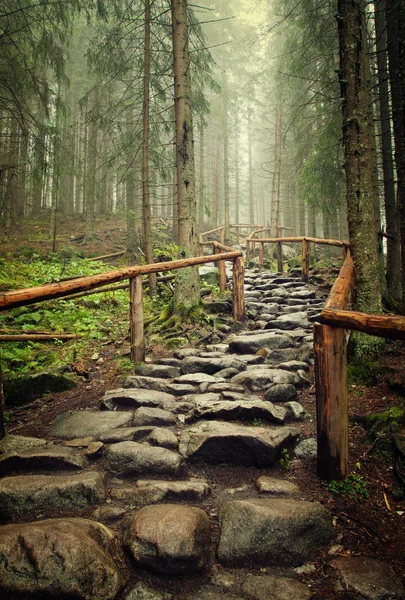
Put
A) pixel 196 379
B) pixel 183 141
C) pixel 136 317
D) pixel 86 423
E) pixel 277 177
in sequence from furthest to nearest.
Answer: pixel 277 177
pixel 183 141
pixel 136 317
pixel 196 379
pixel 86 423

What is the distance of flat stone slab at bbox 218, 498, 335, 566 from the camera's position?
79.1 inches

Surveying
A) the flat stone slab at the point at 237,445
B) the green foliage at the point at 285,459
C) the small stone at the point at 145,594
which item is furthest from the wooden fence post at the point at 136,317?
the small stone at the point at 145,594

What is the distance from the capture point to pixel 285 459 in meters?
2.89

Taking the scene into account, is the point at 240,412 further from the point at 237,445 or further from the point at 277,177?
the point at 277,177

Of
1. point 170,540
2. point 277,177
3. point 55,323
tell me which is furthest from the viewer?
point 277,177

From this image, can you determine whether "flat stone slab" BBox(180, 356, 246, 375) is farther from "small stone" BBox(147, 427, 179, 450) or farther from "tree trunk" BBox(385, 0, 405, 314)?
"tree trunk" BBox(385, 0, 405, 314)

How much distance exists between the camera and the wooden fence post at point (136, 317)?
4.63 meters

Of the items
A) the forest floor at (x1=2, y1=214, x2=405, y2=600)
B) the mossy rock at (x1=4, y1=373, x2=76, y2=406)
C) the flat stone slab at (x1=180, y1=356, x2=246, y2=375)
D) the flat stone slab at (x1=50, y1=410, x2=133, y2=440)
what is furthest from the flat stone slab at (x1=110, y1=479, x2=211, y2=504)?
the mossy rock at (x1=4, y1=373, x2=76, y2=406)

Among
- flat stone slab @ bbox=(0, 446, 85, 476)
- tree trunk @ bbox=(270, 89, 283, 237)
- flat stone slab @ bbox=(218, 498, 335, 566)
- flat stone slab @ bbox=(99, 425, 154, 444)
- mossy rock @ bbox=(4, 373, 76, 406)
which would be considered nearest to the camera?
flat stone slab @ bbox=(218, 498, 335, 566)

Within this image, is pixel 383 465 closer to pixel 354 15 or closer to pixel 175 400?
pixel 175 400

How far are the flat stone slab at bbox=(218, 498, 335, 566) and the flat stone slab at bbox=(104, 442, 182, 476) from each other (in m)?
0.59

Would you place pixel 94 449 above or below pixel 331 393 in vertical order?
below

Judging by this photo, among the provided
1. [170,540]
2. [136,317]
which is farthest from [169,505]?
[136,317]

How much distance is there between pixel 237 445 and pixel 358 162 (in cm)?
358
